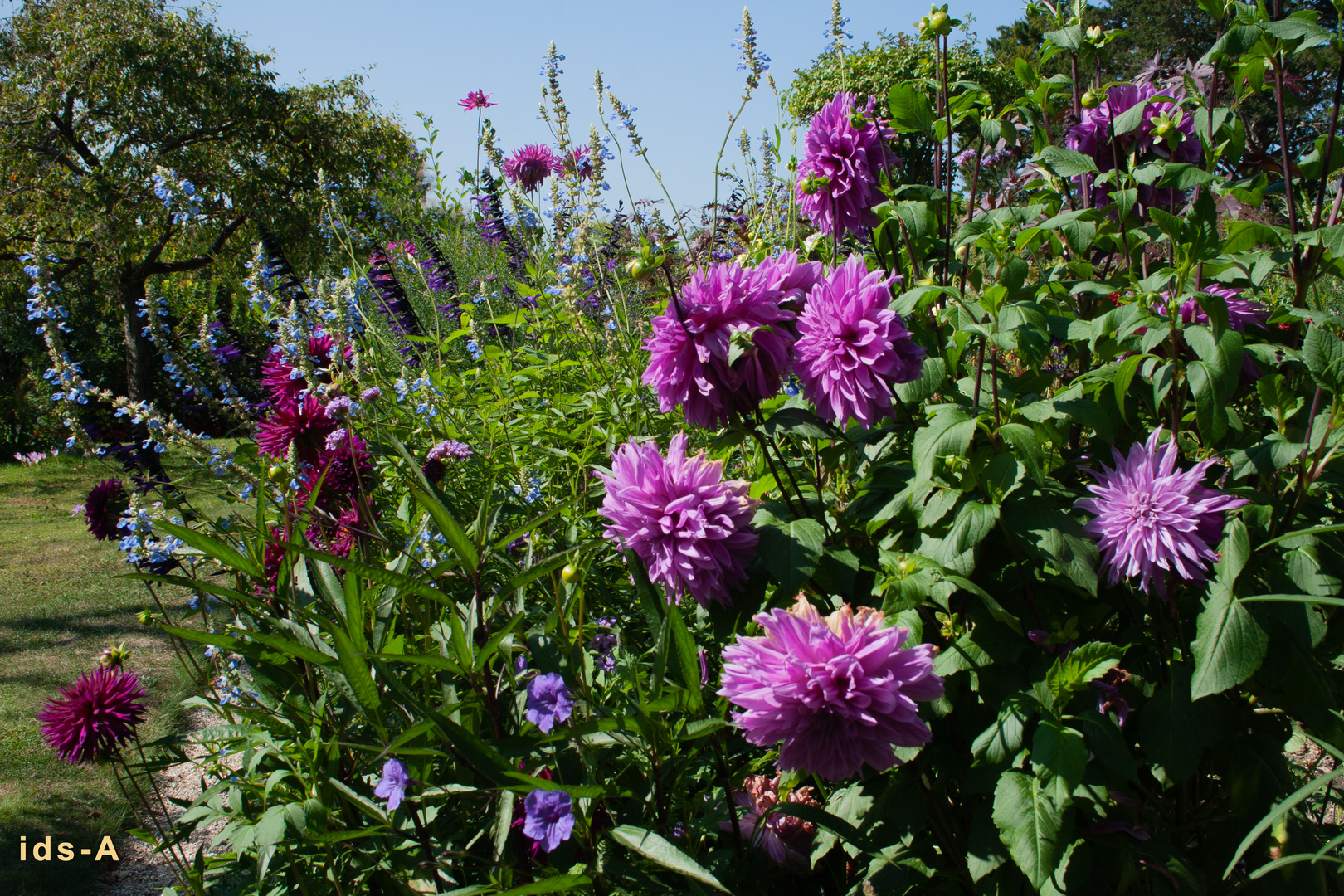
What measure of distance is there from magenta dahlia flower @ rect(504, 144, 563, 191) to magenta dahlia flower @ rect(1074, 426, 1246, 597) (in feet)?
9.48

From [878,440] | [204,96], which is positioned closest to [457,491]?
[878,440]

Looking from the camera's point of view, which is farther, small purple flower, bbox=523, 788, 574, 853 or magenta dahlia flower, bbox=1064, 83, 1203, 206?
magenta dahlia flower, bbox=1064, 83, 1203, 206

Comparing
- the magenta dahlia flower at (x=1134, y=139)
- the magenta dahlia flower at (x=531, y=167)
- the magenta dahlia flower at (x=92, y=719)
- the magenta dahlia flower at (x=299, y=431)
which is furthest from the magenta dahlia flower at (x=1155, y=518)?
the magenta dahlia flower at (x=531, y=167)

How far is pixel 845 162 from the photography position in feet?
4.40

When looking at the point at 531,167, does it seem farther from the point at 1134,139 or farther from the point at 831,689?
the point at 831,689

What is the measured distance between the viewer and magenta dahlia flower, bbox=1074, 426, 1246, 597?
100 cm

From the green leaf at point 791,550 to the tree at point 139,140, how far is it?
31.4 ft

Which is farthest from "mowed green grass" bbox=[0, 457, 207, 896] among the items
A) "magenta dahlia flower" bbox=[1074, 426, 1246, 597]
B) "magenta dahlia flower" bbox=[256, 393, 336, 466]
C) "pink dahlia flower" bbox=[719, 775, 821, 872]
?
"magenta dahlia flower" bbox=[1074, 426, 1246, 597]

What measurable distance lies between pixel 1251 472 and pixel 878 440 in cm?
51

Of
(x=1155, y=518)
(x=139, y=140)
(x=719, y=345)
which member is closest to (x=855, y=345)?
(x=719, y=345)

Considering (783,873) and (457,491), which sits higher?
(457,491)

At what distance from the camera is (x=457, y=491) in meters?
2.24

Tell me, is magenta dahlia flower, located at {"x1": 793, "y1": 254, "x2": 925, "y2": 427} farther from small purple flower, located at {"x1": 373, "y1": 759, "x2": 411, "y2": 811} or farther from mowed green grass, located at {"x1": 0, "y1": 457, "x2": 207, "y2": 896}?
mowed green grass, located at {"x1": 0, "y1": 457, "x2": 207, "y2": 896}

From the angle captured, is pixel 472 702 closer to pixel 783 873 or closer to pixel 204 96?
pixel 783 873
